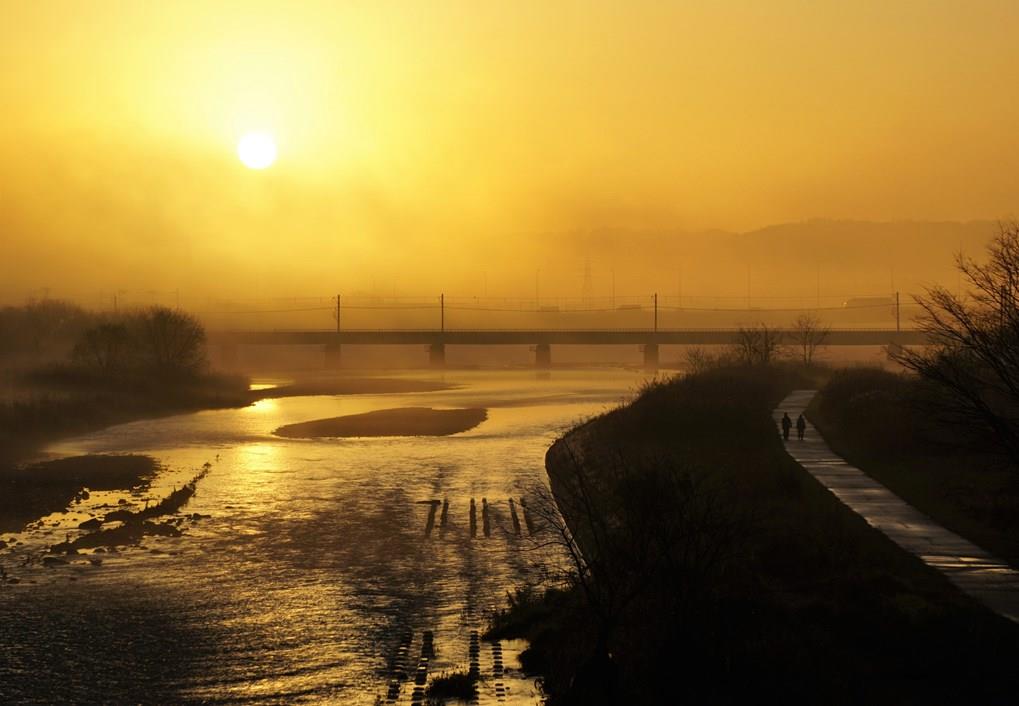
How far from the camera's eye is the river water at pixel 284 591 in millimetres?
27844

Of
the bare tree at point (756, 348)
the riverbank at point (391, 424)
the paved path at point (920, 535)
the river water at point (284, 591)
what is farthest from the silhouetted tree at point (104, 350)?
the paved path at point (920, 535)

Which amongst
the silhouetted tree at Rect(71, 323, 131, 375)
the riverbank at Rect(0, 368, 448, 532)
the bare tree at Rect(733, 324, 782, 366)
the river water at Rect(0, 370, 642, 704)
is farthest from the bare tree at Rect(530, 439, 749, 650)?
the bare tree at Rect(733, 324, 782, 366)

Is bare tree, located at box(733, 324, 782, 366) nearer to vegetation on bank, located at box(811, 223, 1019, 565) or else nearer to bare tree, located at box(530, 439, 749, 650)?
vegetation on bank, located at box(811, 223, 1019, 565)

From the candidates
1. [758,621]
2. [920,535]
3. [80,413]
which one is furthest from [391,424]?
[758,621]

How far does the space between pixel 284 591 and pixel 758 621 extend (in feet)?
53.2

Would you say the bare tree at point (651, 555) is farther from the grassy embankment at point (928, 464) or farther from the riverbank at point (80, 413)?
the riverbank at point (80, 413)

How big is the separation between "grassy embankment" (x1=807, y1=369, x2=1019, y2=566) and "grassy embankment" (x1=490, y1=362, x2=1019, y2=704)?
3.52m

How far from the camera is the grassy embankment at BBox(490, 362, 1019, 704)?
2386 centimetres

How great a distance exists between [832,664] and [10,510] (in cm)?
4020

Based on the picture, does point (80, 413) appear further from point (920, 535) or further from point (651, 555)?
point (651, 555)

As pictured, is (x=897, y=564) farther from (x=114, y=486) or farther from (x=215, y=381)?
(x=215, y=381)

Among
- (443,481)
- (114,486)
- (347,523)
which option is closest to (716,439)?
(443,481)

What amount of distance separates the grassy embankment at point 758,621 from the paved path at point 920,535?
26.5 inches

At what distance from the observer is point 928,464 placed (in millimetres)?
51469
